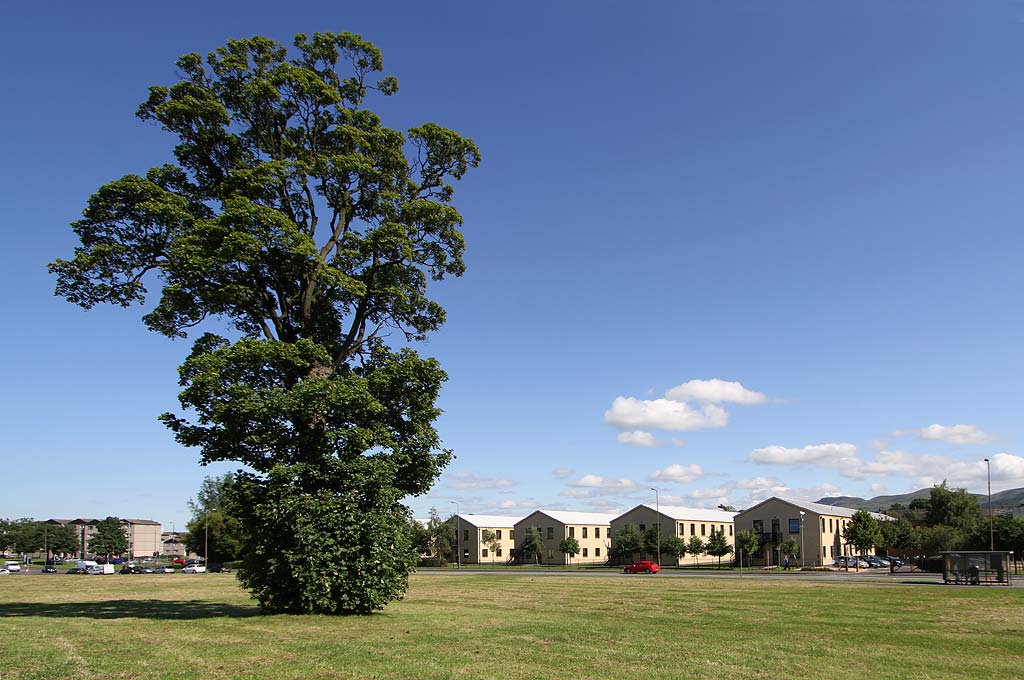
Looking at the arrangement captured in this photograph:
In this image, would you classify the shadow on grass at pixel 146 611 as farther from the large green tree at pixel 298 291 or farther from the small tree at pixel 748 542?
the small tree at pixel 748 542

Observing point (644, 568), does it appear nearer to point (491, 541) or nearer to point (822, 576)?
point (822, 576)

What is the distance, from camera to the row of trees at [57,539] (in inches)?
6781

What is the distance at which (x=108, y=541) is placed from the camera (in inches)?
6767

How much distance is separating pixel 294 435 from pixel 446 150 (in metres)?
12.2

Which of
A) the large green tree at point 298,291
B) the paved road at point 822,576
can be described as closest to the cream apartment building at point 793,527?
the paved road at point 822,576

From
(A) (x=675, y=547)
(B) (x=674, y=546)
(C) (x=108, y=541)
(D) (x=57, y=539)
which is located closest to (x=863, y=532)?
(A) (x=675, y=547)

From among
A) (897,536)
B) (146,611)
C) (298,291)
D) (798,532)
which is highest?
(298,291)

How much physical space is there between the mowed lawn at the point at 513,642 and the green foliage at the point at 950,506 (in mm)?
105862

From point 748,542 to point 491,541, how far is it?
4781 cm

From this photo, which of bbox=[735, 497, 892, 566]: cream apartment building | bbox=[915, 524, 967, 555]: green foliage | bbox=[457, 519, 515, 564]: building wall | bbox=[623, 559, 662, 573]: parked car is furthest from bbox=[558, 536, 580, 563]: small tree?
bbox=[915, 524, 967, 555]: green foliage

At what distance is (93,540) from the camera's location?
174m

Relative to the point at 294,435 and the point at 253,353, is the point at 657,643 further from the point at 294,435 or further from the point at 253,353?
the point at 253,353

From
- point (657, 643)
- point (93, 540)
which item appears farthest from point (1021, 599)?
point (93, 540)

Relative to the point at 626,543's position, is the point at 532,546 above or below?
below
